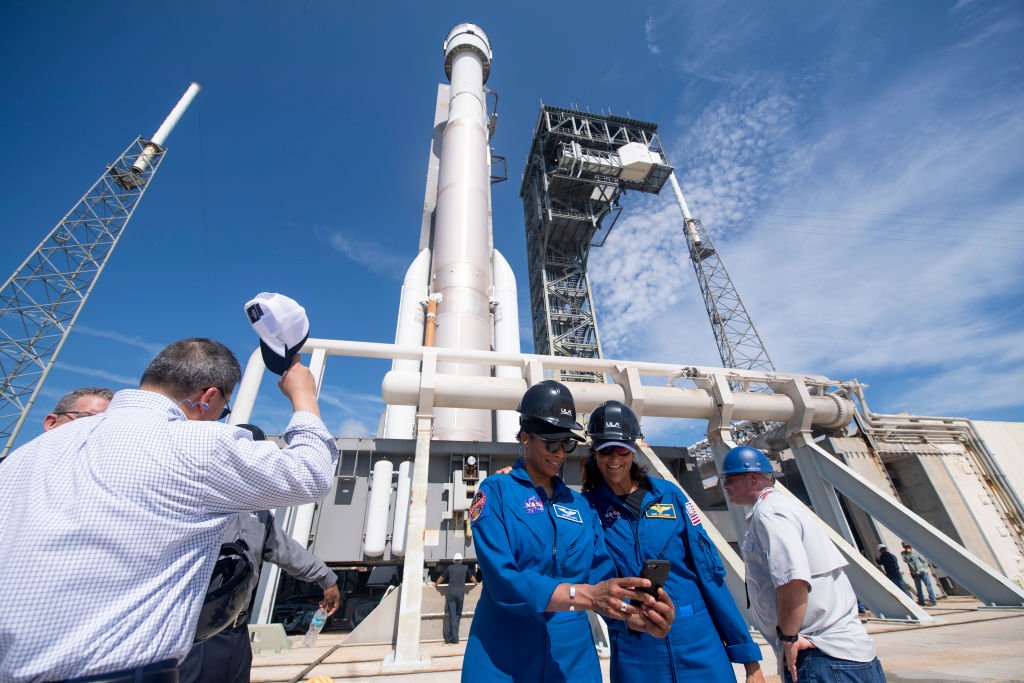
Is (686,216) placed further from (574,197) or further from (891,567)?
(891,567)

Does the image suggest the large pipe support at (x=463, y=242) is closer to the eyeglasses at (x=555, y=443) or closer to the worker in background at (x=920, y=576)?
the eyeglasses at (x=555, y=443)

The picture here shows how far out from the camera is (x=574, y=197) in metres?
32.8

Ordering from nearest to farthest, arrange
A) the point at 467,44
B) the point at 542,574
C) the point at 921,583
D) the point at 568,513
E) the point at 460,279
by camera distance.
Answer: the point at 542,574, the point at 568,513, the point at 921,583, the point at 460,279, the point at 467,44

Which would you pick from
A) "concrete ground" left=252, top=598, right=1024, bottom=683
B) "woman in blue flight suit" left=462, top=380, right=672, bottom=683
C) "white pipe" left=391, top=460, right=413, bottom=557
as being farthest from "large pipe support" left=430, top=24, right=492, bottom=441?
"woman in blue flight suit" left=462, top=380, right=672, bottom=683

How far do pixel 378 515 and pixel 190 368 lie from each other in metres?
8.90

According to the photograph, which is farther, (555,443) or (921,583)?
(921,583)

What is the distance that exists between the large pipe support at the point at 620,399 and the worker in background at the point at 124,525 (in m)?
7.61

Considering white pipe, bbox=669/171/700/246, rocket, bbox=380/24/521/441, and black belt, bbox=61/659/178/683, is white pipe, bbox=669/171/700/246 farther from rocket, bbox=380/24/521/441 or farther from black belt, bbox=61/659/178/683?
black belt, bbox=61/659/178/683

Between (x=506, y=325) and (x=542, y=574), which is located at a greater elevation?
(x=506, y=325)

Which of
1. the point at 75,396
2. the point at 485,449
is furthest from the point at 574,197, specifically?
the point at 75,396

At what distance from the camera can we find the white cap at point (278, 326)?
1613mm

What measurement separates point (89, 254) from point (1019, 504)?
43.8 metres

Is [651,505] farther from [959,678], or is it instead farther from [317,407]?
[959,678]

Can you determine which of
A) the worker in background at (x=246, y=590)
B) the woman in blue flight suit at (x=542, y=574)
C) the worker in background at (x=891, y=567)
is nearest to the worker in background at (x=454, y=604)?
the worker in background at (x=246, y=590)
